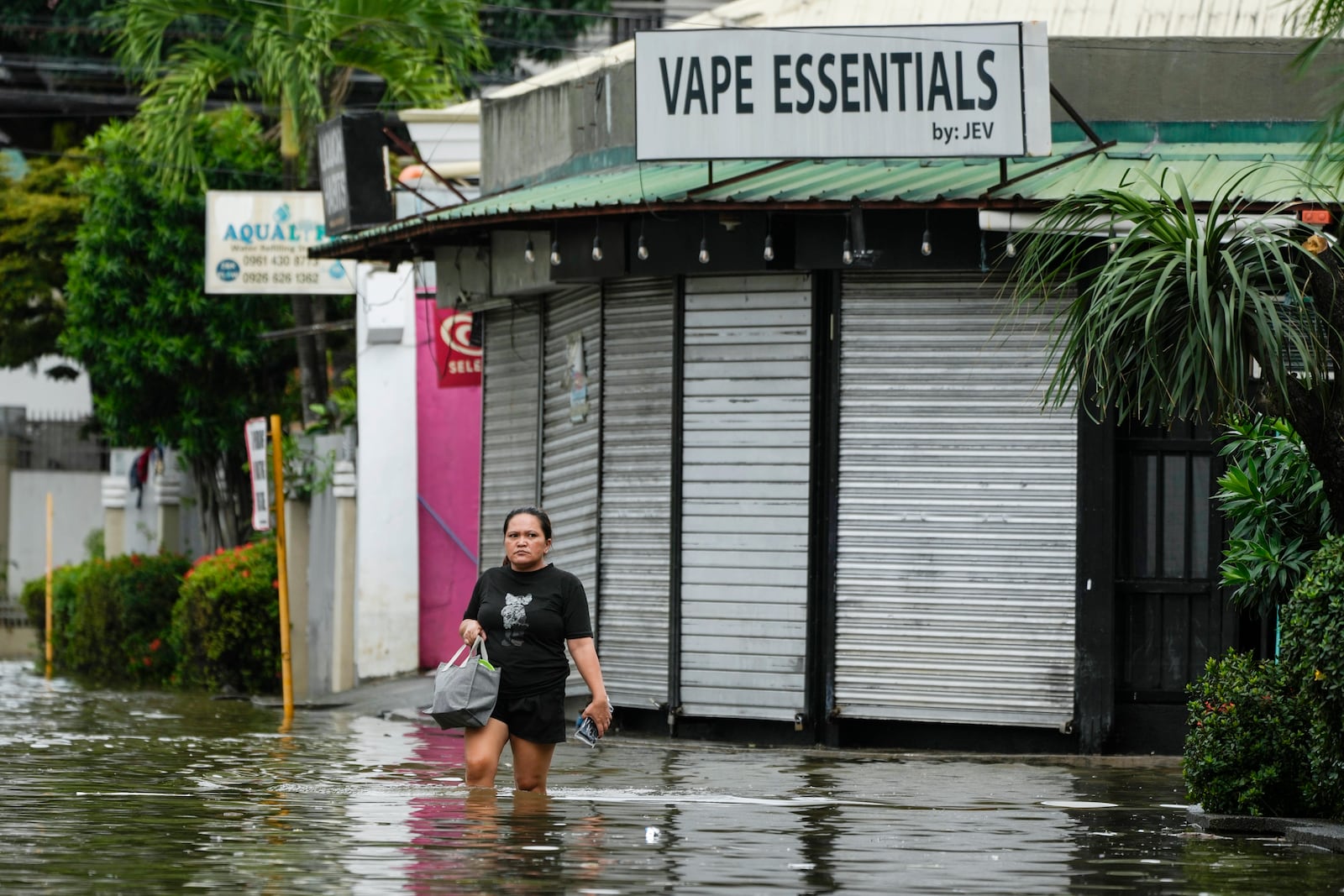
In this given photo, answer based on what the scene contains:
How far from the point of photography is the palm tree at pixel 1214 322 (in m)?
10.7

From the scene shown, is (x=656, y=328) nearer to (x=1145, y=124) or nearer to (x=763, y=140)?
(x=763, y=140)

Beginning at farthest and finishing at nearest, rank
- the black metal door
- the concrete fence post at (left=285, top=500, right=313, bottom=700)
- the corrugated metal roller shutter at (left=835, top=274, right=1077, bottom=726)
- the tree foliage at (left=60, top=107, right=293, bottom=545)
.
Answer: the tree foliage at (left=60, top=107, right=293, bottom=545), the concrete fence post at (left=285, top=500, right=313, bottom=700), the black metal door, the corrugated metal roller shutter at (left=835, top=274, right=1077, bottom=726)

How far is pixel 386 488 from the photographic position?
23453mm

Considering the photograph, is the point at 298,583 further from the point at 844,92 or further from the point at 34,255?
the point at 34,255


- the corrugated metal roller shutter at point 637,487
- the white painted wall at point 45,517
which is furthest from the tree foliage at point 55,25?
the corrugated metal roller shutter at point 637,487

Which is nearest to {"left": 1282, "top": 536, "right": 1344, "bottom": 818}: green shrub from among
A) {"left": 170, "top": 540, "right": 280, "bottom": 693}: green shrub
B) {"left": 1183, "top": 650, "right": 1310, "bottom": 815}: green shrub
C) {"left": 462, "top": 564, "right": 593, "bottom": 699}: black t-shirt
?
{"left": 1183, "top": 650, "right": 1310, "bottom": 815}: green shrub

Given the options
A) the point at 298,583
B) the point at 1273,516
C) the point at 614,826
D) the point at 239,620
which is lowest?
the point at 239,620

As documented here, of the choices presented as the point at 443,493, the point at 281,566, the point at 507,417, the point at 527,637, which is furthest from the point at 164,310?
the point at 527,637

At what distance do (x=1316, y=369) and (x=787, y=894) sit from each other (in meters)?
4.26

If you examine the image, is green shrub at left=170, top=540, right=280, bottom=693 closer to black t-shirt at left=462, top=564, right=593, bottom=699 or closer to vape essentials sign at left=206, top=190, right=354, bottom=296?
vape essentials sign at left=206, top=190, right=354, bottom=296

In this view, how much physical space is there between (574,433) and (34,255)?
22661 millimetres

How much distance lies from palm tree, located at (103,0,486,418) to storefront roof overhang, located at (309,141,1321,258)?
809 cm

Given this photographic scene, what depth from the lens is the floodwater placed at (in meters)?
8.52

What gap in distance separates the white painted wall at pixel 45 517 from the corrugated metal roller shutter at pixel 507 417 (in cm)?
2396
